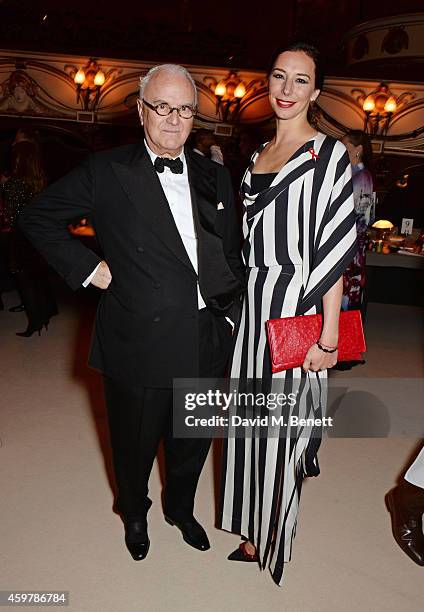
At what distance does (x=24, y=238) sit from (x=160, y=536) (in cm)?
303

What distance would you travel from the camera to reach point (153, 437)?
2.22 meters

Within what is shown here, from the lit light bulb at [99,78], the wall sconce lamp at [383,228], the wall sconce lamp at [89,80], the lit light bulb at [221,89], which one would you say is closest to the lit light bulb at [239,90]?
the lit light bulb at [221,89]

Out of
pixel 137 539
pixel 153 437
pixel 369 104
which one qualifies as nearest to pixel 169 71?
pixel 153 437

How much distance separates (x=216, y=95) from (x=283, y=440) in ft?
22.4

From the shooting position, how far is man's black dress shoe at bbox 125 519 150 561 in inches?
91.4

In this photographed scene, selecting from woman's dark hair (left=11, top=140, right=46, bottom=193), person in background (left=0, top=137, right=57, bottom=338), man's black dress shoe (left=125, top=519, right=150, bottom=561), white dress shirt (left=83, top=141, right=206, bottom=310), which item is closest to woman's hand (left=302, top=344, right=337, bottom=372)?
white dress shirt (left=83, top=141, right=206, bottom=310)

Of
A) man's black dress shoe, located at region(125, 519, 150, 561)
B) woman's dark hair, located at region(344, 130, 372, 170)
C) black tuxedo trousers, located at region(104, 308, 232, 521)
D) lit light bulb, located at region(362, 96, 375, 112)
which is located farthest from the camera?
lit light bulb, located at region(362, 96, 375, 112)

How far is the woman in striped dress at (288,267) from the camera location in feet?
6.05

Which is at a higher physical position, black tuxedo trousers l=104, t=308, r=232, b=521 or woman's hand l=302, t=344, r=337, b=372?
woman's hand l=302, t=344, r=337, b=372

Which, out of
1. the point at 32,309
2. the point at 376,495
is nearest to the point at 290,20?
the point at 32,309

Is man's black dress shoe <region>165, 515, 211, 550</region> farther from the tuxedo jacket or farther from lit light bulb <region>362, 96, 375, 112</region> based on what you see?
lit light bulb <region>362, 96, 375, 112</region>

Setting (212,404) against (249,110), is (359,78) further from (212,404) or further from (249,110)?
(212,404)

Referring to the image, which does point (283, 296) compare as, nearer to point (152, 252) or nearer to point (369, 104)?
point (152, 252)

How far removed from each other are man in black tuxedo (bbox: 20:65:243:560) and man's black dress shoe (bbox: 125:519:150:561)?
1.06ft
